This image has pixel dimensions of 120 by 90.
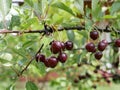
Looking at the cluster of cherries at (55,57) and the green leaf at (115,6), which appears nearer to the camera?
the cluster of cherries at (55,57)

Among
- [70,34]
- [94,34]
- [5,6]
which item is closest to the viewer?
[5,6]

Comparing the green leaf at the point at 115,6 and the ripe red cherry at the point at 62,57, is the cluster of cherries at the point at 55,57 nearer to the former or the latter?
the ripe red cherry at the point at 62,57

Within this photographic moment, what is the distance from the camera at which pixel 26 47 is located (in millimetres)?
1801

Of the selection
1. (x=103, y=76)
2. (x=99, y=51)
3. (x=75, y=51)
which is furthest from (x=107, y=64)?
(x=99, y=51)

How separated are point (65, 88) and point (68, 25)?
152 centimetres

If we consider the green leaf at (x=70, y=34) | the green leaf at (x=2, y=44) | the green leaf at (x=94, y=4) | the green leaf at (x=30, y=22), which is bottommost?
the green leaf at (x=70, y=34)

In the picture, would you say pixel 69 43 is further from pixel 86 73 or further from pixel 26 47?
pixel 86 73

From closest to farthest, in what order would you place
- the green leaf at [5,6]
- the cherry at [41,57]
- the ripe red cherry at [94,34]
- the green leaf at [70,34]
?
1. the green leaf at [5,6]
2. the cherry at [41,57]
3. the ripe red cherry at [94,34]
4. the green leaf at [70,34]

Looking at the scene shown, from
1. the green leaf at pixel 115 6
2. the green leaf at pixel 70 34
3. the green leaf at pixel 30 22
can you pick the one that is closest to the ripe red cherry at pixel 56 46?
the green leaf at pixel 30 22

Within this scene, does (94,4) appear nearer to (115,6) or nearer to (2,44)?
(115,6)

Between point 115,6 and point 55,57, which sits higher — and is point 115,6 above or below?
above

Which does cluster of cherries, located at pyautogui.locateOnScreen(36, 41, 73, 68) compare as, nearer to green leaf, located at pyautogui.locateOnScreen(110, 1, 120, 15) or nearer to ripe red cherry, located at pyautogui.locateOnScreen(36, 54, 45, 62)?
ripe red cherry, located at pyautogui.locateOnScreen(36, 54, 45, 62)

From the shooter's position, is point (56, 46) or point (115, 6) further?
point (115, 6)

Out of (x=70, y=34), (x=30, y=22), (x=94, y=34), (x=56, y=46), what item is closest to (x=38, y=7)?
(x=30, y=22)
